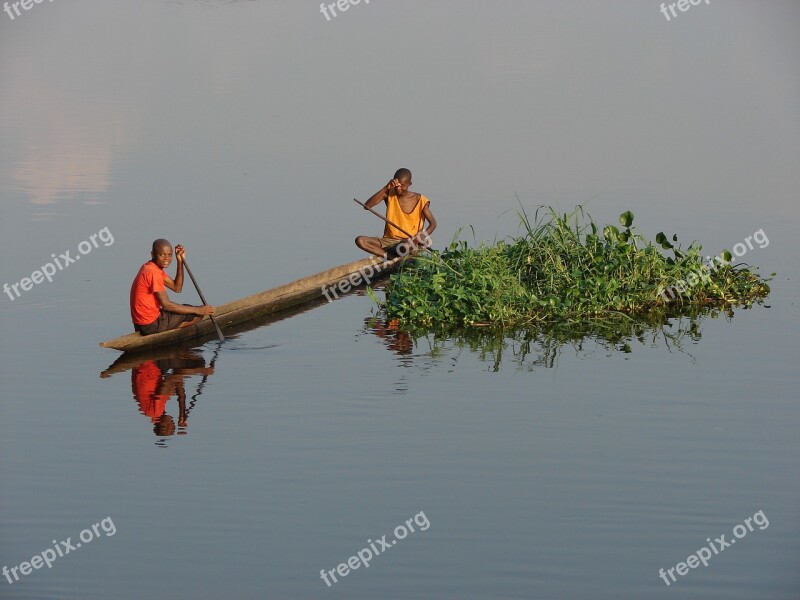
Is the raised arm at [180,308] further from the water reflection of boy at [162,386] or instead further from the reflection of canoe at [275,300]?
the water reflection of boy at [162,386]

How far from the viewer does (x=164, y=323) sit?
12.5 metres

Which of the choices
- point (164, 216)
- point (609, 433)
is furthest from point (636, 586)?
point (164, 216)

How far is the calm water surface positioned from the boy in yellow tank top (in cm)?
58

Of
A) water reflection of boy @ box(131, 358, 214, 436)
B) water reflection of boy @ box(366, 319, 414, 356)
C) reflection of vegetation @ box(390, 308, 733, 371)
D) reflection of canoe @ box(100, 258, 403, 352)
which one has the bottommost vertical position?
reflection of vegetation @ box(390, 308, 733, 371)

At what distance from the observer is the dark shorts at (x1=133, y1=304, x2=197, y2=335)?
40.7 ft

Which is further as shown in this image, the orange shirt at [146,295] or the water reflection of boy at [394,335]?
the water reflection of boy at [394,335]

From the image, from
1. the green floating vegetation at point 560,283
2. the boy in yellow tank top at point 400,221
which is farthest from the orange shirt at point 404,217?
the green floating vegetation at point 560,283

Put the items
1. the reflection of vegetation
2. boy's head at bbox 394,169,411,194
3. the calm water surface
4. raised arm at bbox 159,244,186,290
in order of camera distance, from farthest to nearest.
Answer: boy's head at bbox 394,169,411,194
raised arm at bbox 159,244,186,290
the reflection of vegetation
the calm water surface

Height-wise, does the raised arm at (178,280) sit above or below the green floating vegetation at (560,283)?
above

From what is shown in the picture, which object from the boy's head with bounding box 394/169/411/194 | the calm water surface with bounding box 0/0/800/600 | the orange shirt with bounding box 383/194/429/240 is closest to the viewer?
the calm water surface with bounding box 0/0/800/600

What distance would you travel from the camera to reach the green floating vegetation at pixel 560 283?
13.4 m

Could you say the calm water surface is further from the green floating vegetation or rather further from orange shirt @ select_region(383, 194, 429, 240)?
orange shirt @ select_region(383, 194, 429, 240)

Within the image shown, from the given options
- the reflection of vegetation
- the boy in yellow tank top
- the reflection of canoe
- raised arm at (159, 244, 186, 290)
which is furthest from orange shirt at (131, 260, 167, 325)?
the boy in yellow tank top

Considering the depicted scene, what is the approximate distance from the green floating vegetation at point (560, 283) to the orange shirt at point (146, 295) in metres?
2.34
